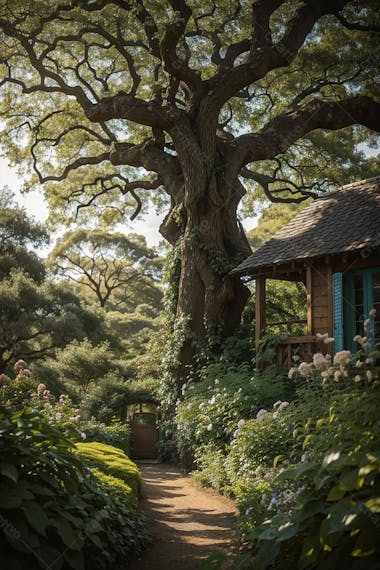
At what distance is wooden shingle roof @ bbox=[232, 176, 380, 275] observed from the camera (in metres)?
10.9

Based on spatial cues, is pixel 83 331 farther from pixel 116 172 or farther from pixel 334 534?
pixel 334 534

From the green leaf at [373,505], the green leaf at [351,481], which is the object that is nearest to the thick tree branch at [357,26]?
the green leaf at [351,481]

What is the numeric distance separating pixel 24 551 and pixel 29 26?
15889 mm

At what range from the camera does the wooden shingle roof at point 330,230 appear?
10921 mm

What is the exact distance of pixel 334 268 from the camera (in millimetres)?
11656

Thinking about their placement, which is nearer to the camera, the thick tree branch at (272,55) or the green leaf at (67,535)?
the green leaf at (67,535)

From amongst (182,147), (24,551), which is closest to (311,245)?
(182,147)

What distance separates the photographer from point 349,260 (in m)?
11.5

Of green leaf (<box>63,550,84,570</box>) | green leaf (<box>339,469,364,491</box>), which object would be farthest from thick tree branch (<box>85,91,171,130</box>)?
green leaf (<box>339,469,364,491</box>)

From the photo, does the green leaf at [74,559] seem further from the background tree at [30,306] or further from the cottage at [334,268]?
the background tree at [30,306]

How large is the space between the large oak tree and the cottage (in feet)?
6.68

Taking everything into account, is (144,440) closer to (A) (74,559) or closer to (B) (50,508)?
(B) (50,508)

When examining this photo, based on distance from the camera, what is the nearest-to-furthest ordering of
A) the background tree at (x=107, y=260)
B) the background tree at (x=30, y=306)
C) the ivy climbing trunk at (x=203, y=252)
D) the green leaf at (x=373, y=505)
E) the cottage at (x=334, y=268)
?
the green leaf at (x=373, y=505)
the cottage at (x=334, y=268)
the ivy climbing trunk at (x=203, y=252)
the background tree at (x=30, y=306)
the background tree at (x=107, y=260)

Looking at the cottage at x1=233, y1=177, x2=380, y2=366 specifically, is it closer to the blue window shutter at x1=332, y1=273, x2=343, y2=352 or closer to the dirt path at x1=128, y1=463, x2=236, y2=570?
the blue window shutter at x1=332, y1=273, x2=343, y2=352
